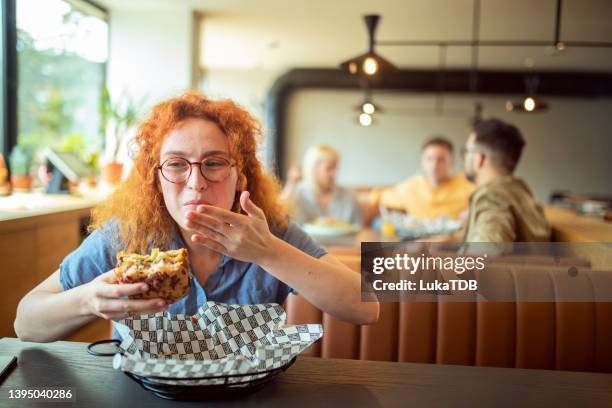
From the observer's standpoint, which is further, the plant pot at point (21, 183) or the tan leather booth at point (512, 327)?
the plant pot at point (21, 183)

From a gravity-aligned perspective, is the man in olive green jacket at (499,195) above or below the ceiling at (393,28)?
below

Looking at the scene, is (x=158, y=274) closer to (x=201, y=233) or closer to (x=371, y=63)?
(x=201, y=233)

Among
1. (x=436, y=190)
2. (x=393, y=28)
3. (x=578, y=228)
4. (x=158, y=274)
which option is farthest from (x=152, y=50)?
(x=158, y=274)

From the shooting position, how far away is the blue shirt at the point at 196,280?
4.60 feet

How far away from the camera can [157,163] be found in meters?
1.42

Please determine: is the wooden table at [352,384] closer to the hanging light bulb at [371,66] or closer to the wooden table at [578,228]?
the wooden table at [578,228]

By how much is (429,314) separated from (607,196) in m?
9.80

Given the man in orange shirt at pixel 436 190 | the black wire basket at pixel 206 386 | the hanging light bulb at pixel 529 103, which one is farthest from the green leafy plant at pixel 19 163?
the hanging light bulb at pixel 529 103

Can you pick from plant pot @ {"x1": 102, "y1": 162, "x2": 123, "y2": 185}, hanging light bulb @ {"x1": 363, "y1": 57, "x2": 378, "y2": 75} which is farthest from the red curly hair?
plant pot @ {"x1": 102, "y1": 162, "x2": 123, "y2": 185}

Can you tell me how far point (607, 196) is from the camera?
33.0ft

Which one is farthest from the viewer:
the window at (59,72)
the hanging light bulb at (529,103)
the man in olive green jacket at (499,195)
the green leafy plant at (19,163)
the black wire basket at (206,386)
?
the window at (59,72)

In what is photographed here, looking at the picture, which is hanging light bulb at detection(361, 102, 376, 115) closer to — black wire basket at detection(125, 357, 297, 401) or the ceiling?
the ceiling

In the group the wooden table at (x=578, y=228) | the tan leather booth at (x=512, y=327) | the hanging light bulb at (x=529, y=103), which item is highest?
the hanging light bulb at (x=529, y=103)

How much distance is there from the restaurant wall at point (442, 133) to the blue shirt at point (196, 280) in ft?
29.6
